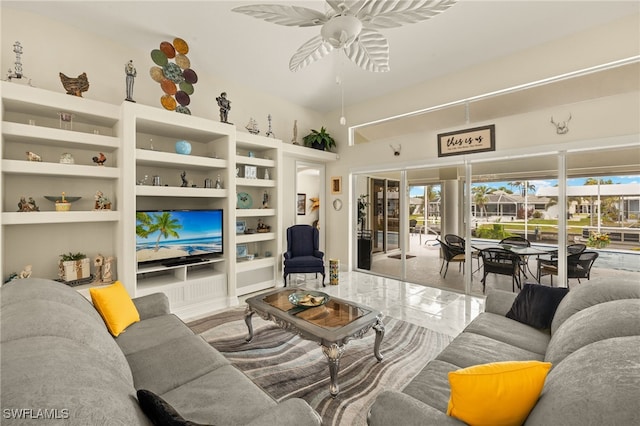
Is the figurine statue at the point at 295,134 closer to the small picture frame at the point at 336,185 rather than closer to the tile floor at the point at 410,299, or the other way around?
the small picture frame at the point at 336,185

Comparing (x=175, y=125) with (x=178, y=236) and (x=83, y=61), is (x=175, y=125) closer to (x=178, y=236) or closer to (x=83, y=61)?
(x=83, y=61)

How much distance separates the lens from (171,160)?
11.2ft

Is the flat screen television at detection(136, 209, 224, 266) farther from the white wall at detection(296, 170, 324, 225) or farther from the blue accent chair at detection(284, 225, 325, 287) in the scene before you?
the white wall at detection(296, 170, 324, 225)

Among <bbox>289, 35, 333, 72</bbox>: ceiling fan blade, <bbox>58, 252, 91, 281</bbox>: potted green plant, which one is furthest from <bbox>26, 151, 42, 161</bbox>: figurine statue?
<bbox>289, 35, 333, 72</bbox>: ceiling fan blade

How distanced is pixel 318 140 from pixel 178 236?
3350 millimetres

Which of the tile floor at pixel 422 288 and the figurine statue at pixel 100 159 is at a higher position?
the figurine statue at pixel 100 159

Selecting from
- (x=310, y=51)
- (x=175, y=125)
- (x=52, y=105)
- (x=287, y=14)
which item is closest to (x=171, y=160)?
(x=175, y=125)

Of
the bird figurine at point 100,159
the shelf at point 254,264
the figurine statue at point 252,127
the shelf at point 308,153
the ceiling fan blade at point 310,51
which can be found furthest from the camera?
the shelf at point 308,153

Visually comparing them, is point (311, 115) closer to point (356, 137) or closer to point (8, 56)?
point (356, 137)

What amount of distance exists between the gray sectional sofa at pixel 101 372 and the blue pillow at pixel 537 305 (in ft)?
6.45

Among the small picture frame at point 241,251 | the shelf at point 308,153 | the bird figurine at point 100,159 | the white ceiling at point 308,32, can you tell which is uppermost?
the white ceiling at point 308,32

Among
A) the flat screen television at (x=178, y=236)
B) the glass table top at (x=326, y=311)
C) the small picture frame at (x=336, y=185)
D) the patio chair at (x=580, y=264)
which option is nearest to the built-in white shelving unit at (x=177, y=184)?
the flat screen television at (x=178, y=236)

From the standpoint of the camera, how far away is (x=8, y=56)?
9.41 feet

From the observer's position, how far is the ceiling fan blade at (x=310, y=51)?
234cm
